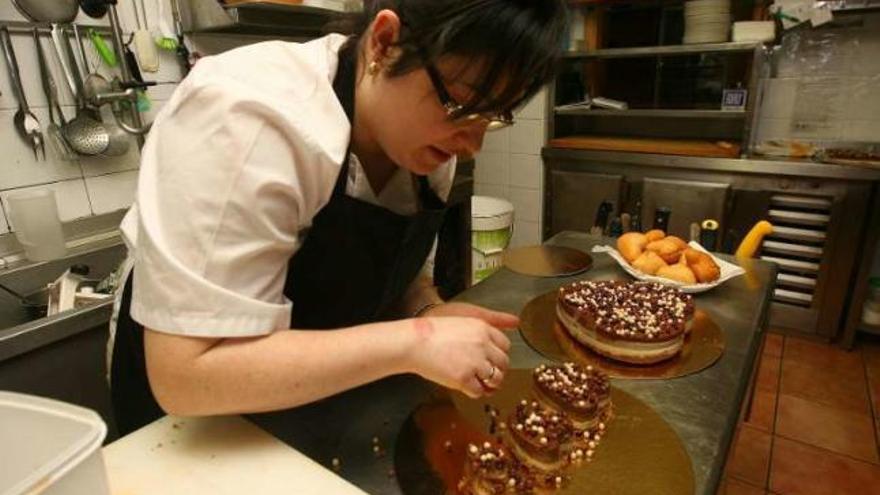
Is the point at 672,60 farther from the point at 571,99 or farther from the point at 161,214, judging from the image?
the point at 161,214

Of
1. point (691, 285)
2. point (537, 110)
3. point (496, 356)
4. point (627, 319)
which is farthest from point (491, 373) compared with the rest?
point (537, 110)

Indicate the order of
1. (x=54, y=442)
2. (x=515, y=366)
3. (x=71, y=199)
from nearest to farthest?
(x=54, y=442)
(x=515, y=366)
(x=71, y=199)

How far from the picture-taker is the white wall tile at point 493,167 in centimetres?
337

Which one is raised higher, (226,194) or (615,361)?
(226,194)

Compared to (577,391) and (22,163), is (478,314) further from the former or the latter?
(22,163)

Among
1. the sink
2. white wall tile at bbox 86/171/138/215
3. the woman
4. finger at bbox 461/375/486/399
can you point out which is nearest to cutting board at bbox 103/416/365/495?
the woman

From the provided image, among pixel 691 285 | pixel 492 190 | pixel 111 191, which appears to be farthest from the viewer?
pixel 492 190

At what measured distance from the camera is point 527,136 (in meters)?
3.21

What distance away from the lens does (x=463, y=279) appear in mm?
2881

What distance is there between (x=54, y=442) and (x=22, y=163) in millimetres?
1559

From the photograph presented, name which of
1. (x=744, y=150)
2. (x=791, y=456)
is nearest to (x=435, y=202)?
(x=791, y=456)

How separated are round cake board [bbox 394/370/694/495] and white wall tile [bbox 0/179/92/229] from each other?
1.62 meters

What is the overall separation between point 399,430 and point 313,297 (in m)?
0.23

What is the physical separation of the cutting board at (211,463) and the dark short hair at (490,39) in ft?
1.47
